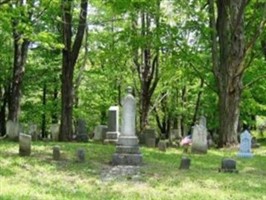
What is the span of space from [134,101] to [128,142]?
1110 millimetres

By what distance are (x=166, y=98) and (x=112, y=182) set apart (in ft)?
88.8

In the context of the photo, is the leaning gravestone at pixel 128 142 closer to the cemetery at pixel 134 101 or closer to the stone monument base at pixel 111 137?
the cemetery at pixel 134 101

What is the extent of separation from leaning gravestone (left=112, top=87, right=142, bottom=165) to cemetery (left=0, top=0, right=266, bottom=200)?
0.09 feet

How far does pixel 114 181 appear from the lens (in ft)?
34.4

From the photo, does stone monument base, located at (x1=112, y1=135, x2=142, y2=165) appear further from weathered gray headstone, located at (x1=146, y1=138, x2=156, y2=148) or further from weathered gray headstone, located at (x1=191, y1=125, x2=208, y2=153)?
weathered gray headstone, located at (x1=146, y1=138, x2=156, y2=148)

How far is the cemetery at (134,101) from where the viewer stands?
10.5 m

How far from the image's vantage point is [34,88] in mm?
30969

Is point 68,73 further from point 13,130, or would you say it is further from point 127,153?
point 127,153

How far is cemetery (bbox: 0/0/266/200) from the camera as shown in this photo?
10.5 m

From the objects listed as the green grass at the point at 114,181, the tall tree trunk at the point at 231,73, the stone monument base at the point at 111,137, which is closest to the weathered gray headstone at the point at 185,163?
the green grass at the point at 114,181

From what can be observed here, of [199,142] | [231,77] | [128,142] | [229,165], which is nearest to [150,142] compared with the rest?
[199,142]

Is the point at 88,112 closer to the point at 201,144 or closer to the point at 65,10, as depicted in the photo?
the point at 65,10

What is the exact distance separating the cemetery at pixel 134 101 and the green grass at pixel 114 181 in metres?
0.03

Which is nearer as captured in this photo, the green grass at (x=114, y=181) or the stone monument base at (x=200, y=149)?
the green grass at (x=114, y=181)
